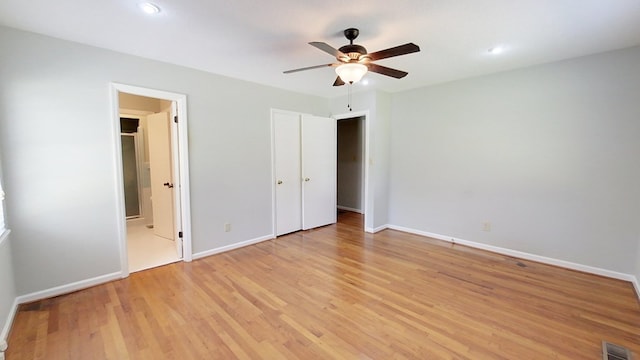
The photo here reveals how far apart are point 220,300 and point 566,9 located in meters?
3.63

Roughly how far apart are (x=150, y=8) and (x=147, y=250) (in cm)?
309

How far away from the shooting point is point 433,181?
4.32 meters

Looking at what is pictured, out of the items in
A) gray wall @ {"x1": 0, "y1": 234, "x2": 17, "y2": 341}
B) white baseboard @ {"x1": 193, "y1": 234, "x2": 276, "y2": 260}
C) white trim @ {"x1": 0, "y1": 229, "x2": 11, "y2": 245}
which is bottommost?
white baseboard @ {"x1": 193, "y1": 234, "x2": 276, "y2": 260}

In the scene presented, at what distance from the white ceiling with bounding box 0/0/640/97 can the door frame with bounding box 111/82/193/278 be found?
393mm

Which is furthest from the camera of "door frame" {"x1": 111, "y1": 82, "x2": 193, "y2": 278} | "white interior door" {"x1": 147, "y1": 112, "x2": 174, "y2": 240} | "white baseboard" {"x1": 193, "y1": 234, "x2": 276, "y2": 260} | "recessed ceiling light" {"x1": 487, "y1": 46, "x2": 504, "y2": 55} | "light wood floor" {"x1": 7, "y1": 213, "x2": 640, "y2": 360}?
"white interior door" {"x1": 147, "y1": 112, "x2": 174, "y2": 240}

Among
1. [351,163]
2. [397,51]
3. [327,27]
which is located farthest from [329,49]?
[351,163]

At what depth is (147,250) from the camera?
3.80 meters

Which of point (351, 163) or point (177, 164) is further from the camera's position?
point (351, 163)

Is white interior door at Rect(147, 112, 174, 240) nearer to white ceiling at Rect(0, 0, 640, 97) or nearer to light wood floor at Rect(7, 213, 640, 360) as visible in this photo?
light wood floor at Rect(7, 213, 640, 360)

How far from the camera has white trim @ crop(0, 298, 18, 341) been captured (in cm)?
197

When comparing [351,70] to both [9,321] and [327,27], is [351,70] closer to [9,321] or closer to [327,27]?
[327,27]

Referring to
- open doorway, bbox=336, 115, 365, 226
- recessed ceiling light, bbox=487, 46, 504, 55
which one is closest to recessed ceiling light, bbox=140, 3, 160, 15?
recessed ceiling light, bbox=487, 46, 504, 55

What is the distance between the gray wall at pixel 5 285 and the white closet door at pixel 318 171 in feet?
11.1

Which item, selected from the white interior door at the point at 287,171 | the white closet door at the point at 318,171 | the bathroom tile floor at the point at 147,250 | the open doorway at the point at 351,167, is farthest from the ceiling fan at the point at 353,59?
the open doorway at the point at 351,167
